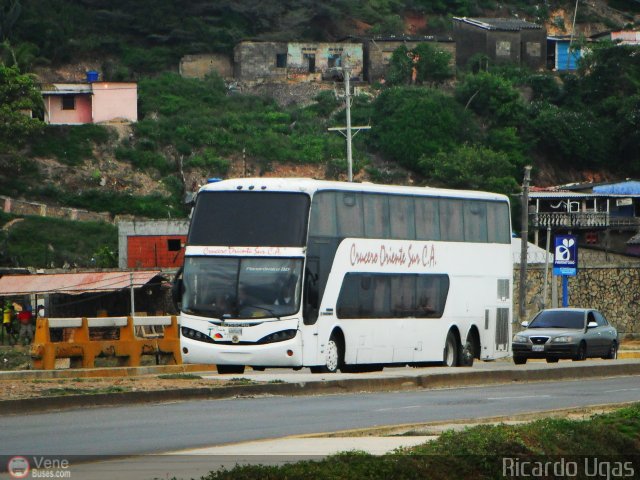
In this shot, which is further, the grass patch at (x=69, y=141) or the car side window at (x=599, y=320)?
the grass patch at (x=69, y=141)

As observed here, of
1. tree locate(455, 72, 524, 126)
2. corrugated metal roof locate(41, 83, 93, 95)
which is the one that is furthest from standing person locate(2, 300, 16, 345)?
tree locate(455, 72, 524, 126)

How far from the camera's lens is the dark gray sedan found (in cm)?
3475

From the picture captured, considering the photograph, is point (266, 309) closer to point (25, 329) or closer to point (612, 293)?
point (25, 329)

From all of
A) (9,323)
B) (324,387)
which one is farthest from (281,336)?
(9,323)

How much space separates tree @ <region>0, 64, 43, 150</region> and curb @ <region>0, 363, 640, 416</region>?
55.0 m

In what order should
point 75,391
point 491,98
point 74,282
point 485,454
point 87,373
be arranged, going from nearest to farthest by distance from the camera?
1. point 485,454
2. point 75,391
3. point 87,373
4. point 74,282
5. point 491,98

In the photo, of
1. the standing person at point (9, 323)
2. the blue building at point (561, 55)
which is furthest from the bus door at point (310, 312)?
the blue building at point (561, 55)

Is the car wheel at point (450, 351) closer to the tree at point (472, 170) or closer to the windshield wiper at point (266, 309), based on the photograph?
the windshield wiper at point (266, 309)

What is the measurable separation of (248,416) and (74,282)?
116 ft

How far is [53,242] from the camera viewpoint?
70438mm

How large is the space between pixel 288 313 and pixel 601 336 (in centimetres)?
1119

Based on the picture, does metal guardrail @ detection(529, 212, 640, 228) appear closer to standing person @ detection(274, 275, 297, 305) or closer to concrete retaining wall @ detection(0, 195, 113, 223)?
concrete retaining wall @ detection(0, 195, 113, 223)

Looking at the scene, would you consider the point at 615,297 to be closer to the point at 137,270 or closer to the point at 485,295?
the point at 137,270

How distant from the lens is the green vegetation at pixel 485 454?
1112 cm
